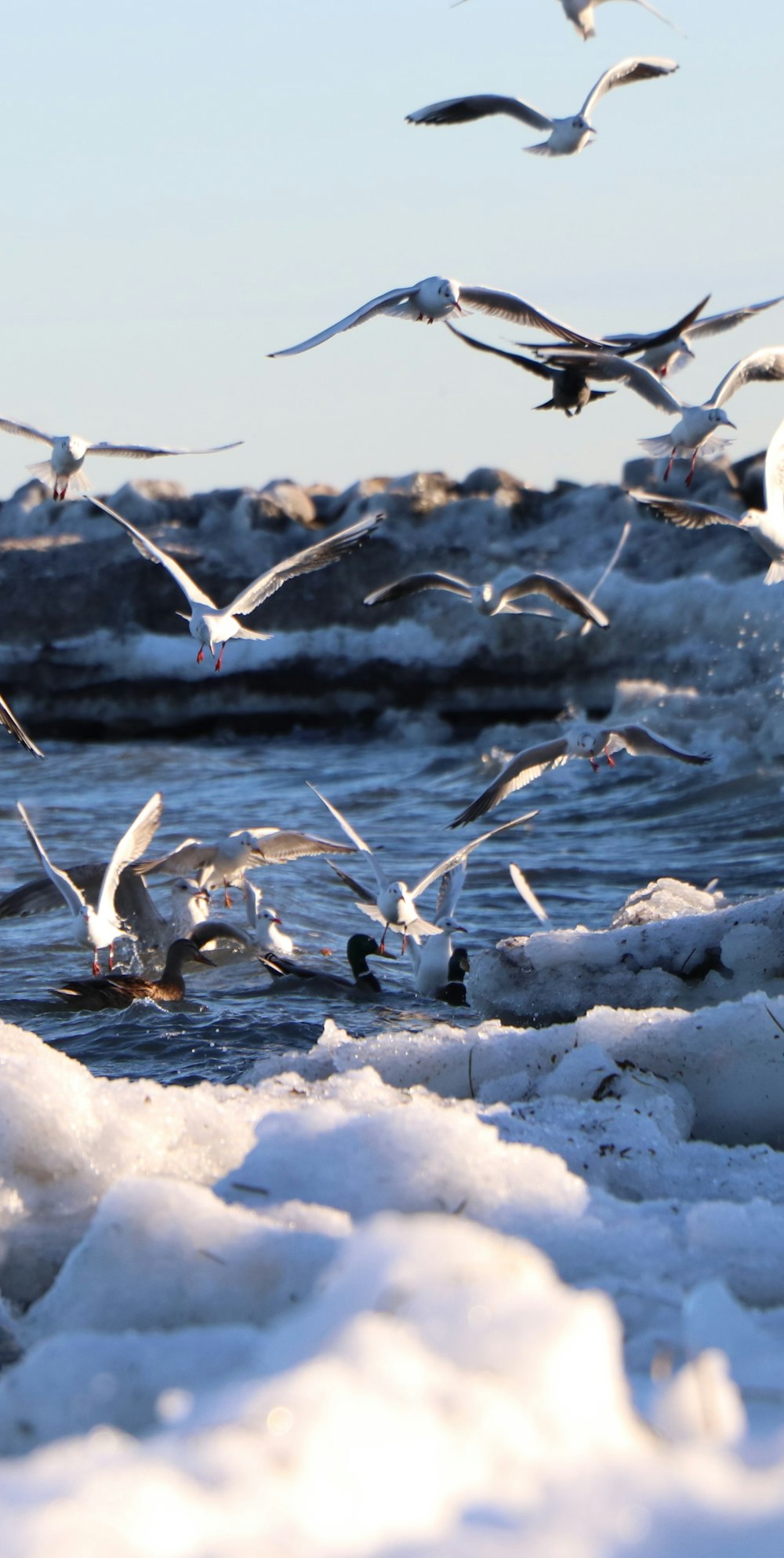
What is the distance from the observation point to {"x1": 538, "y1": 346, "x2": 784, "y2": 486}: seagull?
10266 mm

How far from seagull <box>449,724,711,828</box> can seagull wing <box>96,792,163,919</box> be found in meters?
1.73

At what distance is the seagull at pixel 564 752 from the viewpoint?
10.5 metres

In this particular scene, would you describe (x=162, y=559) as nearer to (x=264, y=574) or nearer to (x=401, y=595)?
(x=264, y=574)

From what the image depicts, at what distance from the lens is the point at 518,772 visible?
10719 millimetres

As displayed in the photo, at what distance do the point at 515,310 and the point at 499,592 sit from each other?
8.22 ft

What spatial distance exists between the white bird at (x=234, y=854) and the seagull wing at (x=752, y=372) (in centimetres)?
333

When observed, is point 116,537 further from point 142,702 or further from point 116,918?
point 116,918

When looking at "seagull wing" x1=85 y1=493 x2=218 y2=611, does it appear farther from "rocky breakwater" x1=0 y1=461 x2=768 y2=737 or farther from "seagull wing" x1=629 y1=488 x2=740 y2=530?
"rocky breakwater" x1=0 y1=461 x2=768 y2=737

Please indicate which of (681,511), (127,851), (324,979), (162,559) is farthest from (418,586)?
(324,979)

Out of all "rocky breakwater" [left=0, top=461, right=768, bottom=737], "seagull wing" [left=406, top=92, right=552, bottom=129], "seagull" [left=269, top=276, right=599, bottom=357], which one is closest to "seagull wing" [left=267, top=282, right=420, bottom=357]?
"seagull" [left=269, top=276, right=599, bottom=357]

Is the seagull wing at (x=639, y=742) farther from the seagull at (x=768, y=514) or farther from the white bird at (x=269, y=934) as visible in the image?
the white bird at (x=269, y=934)

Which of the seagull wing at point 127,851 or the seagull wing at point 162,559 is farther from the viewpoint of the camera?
the seagull wing at point 162,559

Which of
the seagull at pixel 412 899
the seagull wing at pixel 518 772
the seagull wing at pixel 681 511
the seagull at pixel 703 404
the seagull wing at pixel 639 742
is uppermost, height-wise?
the seagull at pixel 703 404

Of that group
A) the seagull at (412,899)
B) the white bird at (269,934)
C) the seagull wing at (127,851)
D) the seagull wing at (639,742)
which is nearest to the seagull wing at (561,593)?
the seagull wing at (639,742)
